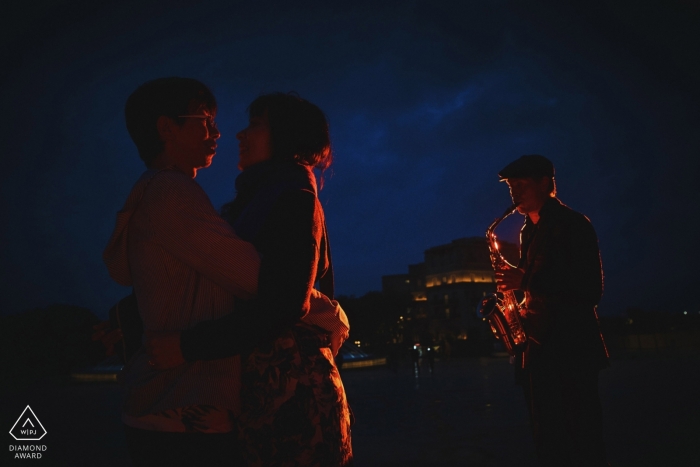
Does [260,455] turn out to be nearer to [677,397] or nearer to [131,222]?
[131,222]

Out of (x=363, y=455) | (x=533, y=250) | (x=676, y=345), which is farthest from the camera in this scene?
(x=676, y=345)

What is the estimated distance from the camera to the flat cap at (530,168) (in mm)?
3559

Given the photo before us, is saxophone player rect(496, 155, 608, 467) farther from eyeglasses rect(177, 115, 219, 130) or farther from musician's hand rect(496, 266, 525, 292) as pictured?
eyeglasses rect(177, 115, 219, 130)

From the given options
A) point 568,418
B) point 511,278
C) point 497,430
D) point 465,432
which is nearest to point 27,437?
point 465,432

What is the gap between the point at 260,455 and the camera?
147 cm

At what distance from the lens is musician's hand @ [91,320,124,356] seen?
208 cm

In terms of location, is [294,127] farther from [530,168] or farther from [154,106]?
[530,168]

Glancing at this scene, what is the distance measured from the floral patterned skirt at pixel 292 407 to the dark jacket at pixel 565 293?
1.88 meters

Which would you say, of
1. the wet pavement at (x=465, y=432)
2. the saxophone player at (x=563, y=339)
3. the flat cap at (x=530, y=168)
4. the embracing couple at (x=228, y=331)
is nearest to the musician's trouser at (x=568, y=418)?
the saxophone player at (x=563, y=339)

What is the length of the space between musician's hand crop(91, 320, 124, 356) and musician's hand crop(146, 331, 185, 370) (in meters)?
0.74

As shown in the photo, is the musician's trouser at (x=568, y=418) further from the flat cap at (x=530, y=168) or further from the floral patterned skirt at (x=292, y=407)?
the floral patterned skirt at (x=292, y=407)

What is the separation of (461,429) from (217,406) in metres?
6.75

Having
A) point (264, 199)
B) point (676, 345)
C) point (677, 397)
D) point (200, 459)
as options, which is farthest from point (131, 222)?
point (676, 345)

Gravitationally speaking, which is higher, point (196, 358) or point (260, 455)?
point (196, 358)
